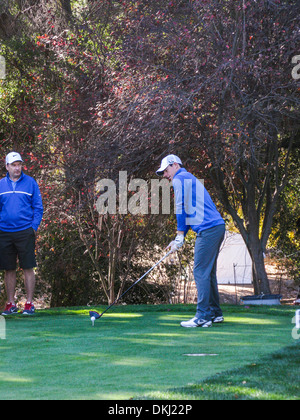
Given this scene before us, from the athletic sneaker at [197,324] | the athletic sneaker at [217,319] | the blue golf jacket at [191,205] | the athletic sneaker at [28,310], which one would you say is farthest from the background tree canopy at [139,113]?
the athletic sneaker at [197,324]

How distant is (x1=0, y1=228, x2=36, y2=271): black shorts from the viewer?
288 inches

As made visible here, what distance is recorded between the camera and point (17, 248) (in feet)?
24.1

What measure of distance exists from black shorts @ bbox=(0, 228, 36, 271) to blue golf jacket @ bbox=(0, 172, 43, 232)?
0.06 metres

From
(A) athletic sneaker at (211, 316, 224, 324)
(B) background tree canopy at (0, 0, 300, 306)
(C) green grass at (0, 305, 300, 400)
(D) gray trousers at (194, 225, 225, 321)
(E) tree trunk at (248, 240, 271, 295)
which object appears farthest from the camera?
(E) tree trunk at (248, 240, 271, 295)

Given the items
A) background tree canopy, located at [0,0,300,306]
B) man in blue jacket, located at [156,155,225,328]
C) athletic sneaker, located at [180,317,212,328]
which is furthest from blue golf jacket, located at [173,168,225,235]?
background tree canopy, located at [0,0,300,306]

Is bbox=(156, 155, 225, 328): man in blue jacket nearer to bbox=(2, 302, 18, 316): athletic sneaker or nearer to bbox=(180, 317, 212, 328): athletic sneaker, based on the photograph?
bbox=(180, 317, 212, 328): athletic sneaker

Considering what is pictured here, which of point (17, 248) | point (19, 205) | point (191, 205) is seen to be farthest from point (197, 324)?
point (19, 205)

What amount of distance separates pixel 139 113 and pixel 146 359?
16.2 ft

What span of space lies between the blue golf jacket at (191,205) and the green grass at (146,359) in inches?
39.9

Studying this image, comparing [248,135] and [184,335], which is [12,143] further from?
[184,335]

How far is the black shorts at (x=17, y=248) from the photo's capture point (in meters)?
7.30

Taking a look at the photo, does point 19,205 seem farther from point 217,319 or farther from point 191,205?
point 217,319

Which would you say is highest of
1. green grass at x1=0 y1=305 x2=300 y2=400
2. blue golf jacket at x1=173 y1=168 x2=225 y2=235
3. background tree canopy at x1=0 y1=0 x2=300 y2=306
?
background tree canopy at x1=0 y1=0 x2=300 y2=306

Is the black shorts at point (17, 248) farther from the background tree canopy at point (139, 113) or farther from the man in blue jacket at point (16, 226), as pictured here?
the background tree canopy at point (139, 113)
